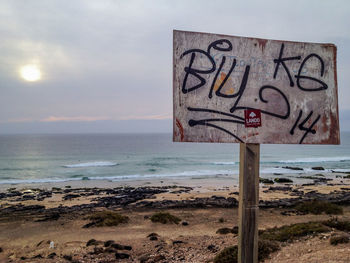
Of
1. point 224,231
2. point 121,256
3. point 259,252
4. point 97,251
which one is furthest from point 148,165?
point 259,252

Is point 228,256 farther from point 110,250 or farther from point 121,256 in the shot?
point 110,250

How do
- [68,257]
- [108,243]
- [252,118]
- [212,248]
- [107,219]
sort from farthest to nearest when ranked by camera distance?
[107,219] < [108,243] < [68,257] < [212,248] < [252,118]

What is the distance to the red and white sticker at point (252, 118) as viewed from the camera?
253cm

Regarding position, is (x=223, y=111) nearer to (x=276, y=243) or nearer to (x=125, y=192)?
(x=276, y=243)

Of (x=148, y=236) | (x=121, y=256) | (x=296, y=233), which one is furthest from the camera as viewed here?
(x=148, y=236)

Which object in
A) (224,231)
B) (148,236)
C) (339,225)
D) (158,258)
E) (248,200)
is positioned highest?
(248,200)

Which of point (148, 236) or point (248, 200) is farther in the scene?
point (148, 236)

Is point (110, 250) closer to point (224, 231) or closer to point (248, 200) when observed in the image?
point (224, 231)

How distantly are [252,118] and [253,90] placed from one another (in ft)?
0.92

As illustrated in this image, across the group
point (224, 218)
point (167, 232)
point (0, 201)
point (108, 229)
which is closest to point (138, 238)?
point (167, 232)

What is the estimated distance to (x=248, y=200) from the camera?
2688 mm

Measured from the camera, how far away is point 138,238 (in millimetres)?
9211

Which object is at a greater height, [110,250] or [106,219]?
[110,250]

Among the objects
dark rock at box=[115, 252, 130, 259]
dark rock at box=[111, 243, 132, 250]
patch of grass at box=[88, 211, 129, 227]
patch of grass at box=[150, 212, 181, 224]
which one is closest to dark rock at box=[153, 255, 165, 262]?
dark rock at box=[115, 252, 130, 259]
